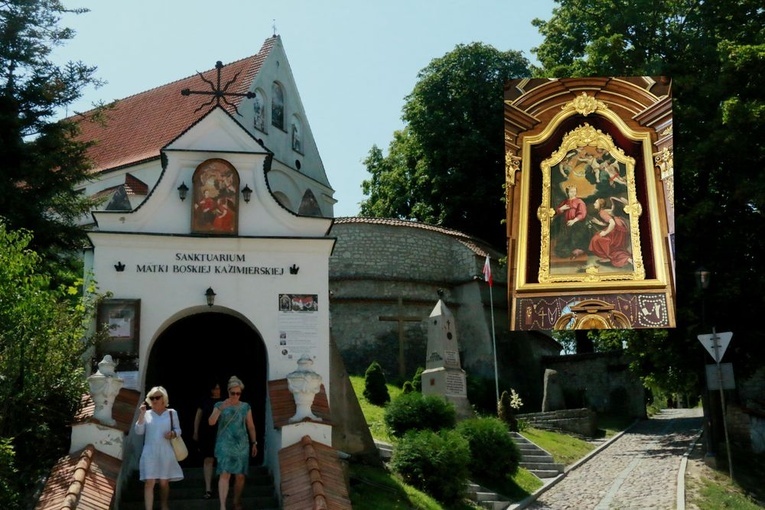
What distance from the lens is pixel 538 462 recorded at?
71.1 feet

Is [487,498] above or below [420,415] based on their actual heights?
below

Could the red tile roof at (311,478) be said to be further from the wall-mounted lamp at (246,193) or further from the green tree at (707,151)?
the green tree at (707,151)

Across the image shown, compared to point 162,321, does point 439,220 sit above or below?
above

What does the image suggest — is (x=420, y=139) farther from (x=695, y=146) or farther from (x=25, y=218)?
(x=25, y=218)

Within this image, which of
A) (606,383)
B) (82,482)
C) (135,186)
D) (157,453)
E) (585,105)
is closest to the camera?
(82,482)

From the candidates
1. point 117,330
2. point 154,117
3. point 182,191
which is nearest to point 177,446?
point 117,330

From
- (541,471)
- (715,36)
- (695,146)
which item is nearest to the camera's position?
→ (541,471)

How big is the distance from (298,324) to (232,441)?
352 cm

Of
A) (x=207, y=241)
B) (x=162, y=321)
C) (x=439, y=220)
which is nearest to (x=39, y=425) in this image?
(x=162, y=321)

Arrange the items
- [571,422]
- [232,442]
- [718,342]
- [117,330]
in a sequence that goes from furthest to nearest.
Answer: [571,422] → [718,342] → [117,330] → [232,442]

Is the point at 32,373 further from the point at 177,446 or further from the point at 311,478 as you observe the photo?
the point at 311,478

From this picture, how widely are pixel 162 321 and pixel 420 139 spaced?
3139 cm

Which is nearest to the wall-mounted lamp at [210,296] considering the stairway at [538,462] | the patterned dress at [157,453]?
the patterned dress at [157,453]

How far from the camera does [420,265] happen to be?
1417 inches
